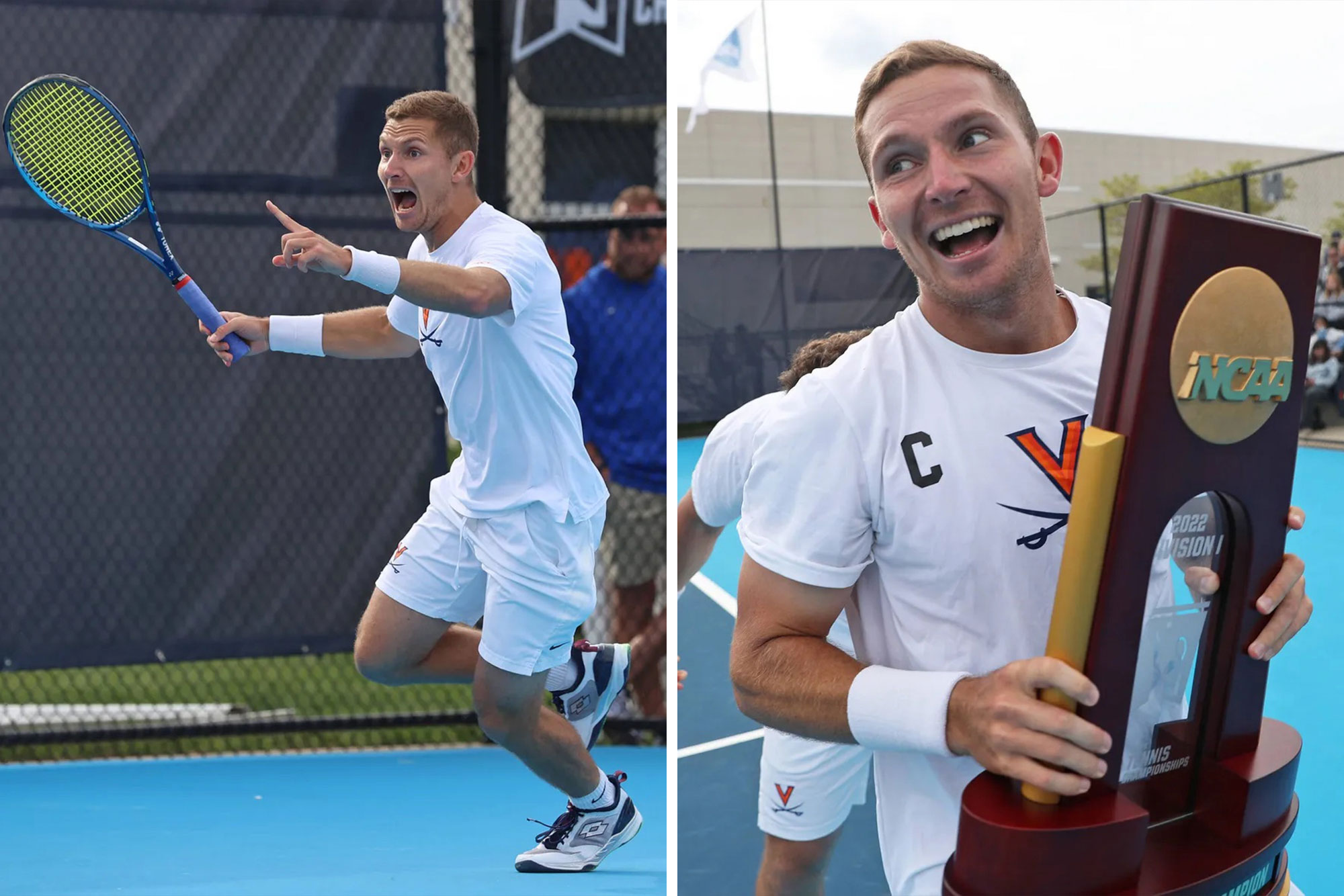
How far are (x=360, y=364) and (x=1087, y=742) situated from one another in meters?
3.86

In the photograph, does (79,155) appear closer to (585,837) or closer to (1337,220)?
(585,837)

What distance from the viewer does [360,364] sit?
4438 millimetres

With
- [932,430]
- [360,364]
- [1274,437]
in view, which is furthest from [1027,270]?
[360,364]

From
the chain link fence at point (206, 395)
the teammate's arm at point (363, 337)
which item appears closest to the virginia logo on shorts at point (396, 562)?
the teammate's arm at point (363, 337)

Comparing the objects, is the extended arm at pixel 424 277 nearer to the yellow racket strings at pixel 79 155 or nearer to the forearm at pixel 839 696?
the yellow racket strings at pixel 79 155

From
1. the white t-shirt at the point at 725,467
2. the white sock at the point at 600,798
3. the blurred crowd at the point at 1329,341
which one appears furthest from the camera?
the blurred crowd at the point at 1329,341

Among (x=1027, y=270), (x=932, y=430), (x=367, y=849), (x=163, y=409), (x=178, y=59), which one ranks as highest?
(x=178, y=59)

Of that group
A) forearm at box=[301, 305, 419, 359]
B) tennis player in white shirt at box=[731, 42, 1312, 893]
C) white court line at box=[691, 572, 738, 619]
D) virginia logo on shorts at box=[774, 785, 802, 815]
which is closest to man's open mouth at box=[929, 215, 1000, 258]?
tennis player in white shirt at box=[731, 42, 1312, 893]

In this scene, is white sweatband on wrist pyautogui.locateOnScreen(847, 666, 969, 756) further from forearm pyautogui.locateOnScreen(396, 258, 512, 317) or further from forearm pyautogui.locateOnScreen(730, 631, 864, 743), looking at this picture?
forearm pyautogui.locateOnScreen(396, 258, 512, 317)

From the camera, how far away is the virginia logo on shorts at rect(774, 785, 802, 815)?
261 centimetres

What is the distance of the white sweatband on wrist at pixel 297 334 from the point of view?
9.12 ft

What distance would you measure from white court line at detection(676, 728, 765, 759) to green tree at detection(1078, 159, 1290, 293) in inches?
133

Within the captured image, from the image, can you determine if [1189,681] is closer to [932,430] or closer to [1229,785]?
[1229,785]

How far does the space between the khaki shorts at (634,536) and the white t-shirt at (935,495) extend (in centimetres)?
335
